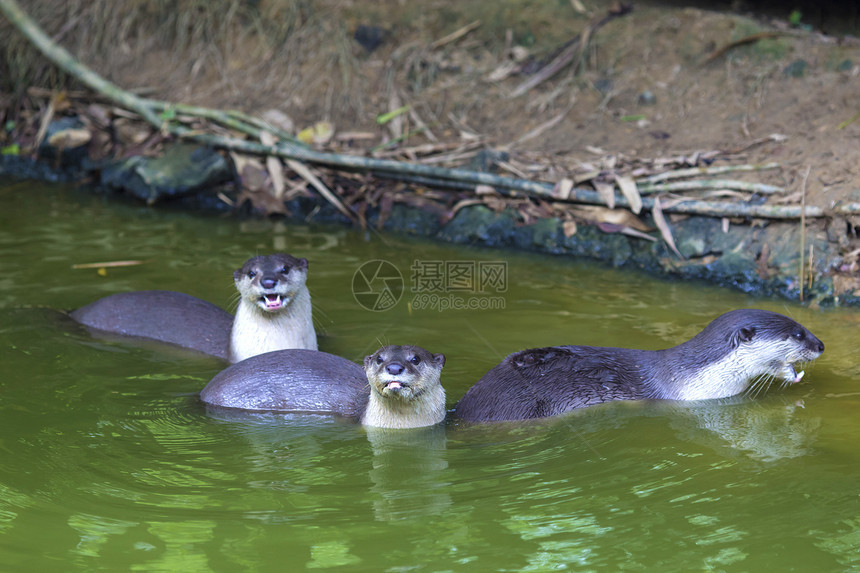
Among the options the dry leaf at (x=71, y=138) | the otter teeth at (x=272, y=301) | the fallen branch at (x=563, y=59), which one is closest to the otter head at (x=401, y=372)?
the otter teeth at (x=272, y=301)

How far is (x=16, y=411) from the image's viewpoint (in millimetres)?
3957

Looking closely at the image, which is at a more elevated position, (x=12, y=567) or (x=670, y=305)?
(x=670, y=305)

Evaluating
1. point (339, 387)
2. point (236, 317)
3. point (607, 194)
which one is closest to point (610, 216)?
point (607, 194)

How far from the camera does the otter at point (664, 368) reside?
3982 millimetres

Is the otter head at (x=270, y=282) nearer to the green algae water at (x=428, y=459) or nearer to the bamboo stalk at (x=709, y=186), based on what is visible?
the green algae water at (x=428, y=459)

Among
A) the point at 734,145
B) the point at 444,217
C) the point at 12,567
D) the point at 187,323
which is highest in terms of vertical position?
the point at 734,145

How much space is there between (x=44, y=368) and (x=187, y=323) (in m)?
0.73

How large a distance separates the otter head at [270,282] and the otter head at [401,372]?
86cm

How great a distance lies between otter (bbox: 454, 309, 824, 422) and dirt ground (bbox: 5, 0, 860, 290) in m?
1.60

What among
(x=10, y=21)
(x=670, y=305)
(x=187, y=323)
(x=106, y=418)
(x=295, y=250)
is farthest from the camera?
(x=10, y=21)

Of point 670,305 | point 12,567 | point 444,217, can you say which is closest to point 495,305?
point 670,305

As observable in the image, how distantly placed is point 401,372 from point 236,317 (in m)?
1.35

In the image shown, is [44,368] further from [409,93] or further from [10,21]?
[10,21]

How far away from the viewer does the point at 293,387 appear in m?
4.05
